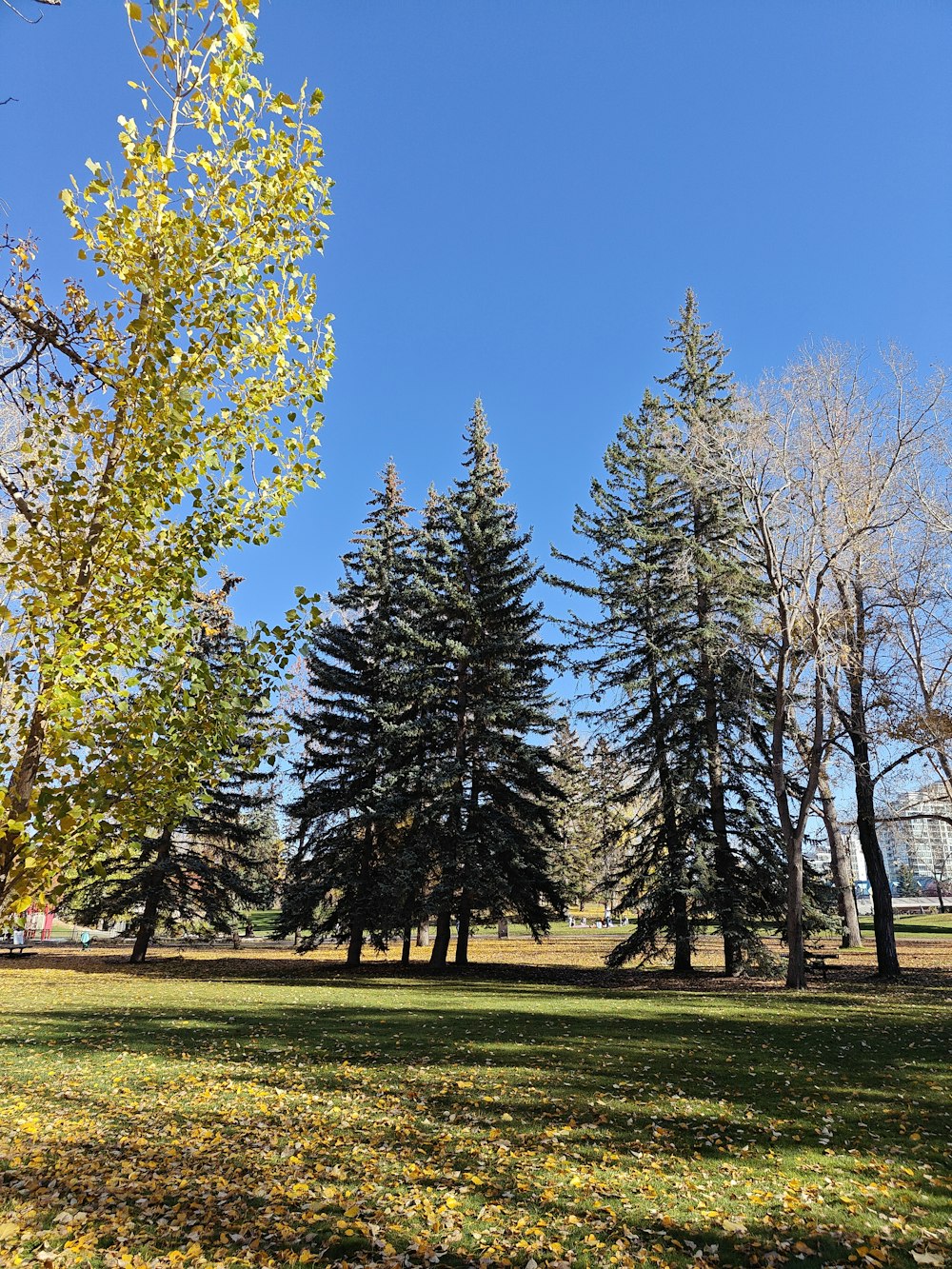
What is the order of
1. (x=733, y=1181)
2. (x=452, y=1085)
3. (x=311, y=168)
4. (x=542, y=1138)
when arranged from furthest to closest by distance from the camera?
(x=452, y=1085) < (x=542, y=1138) < (x=733, y=1181) < (x=311, y=168)

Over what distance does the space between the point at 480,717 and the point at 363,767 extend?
13.5 feet

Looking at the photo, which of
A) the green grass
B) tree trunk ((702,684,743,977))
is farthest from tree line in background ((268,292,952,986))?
the green grass

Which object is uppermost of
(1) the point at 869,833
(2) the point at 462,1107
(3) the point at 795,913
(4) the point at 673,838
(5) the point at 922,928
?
(1) the point at 869,833

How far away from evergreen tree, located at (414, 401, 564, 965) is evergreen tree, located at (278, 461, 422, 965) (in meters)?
0.85

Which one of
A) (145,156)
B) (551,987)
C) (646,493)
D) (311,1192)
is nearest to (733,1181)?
(311,1192)

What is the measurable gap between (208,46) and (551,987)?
18.8 metres

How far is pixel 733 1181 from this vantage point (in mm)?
5148

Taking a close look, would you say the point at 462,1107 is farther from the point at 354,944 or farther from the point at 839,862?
the point at 839,862

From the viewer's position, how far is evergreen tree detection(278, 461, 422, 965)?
71.6 feet

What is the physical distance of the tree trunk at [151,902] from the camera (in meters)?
23.8

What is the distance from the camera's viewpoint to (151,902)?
78.2 feet

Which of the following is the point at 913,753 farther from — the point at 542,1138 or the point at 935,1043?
the point at 542,1138

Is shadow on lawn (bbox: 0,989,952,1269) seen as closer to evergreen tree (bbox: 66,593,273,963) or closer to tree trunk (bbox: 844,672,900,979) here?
tree trunk (bbox: 844,672,900,979)

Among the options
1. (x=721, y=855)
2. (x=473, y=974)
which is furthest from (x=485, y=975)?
(x=721, y=855)
